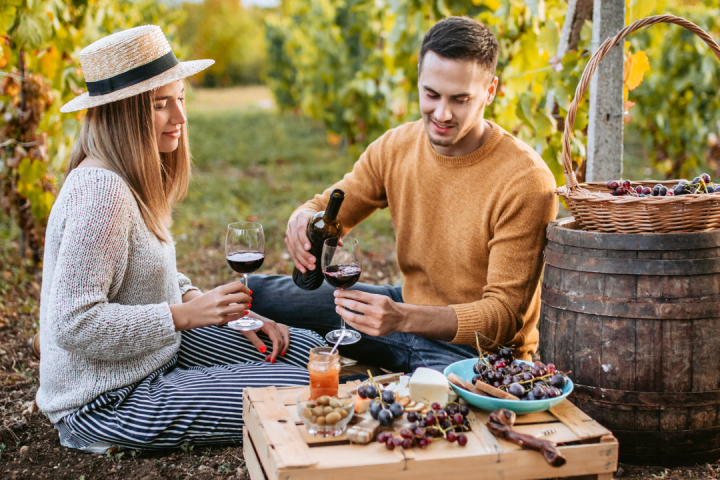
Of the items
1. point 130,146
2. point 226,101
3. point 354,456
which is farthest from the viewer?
point 226,101

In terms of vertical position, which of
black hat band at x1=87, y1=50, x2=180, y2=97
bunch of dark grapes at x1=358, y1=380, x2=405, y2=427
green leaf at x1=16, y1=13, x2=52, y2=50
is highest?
green leaf at x1=16, y1=13, x2=52, y2=50

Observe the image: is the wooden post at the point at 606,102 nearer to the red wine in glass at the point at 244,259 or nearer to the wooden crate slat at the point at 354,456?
the red wine in glass at the point at 244,259

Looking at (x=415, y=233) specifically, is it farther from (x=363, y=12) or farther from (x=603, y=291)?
(x=363, y=12)

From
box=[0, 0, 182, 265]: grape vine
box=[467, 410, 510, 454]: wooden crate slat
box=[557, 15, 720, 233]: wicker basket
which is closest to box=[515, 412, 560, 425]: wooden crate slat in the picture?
box=[467, 410, 510, 454]: wooden crate slat

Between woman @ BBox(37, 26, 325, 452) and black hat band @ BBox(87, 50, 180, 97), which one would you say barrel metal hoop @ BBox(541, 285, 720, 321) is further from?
black hat band @ BBox(87, 50, 180, 97)

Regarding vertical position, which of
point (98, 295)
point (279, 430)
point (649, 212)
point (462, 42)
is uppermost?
point (462, 42)

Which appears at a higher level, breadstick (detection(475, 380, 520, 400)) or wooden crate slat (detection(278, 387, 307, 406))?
breadstick (detection(475, 380, 520, 400))

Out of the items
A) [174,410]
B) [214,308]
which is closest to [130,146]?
[214,308]

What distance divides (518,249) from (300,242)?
2.96 feet

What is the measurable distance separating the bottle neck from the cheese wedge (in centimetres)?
78

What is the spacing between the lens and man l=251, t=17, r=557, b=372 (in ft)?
7.79

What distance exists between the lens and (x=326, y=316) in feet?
10.1

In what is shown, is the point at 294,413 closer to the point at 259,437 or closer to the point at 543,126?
the point at 259,437

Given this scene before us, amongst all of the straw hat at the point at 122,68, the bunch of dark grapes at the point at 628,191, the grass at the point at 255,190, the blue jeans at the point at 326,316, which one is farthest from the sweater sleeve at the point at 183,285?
the bunch of dark grapes at the point at 628,191
